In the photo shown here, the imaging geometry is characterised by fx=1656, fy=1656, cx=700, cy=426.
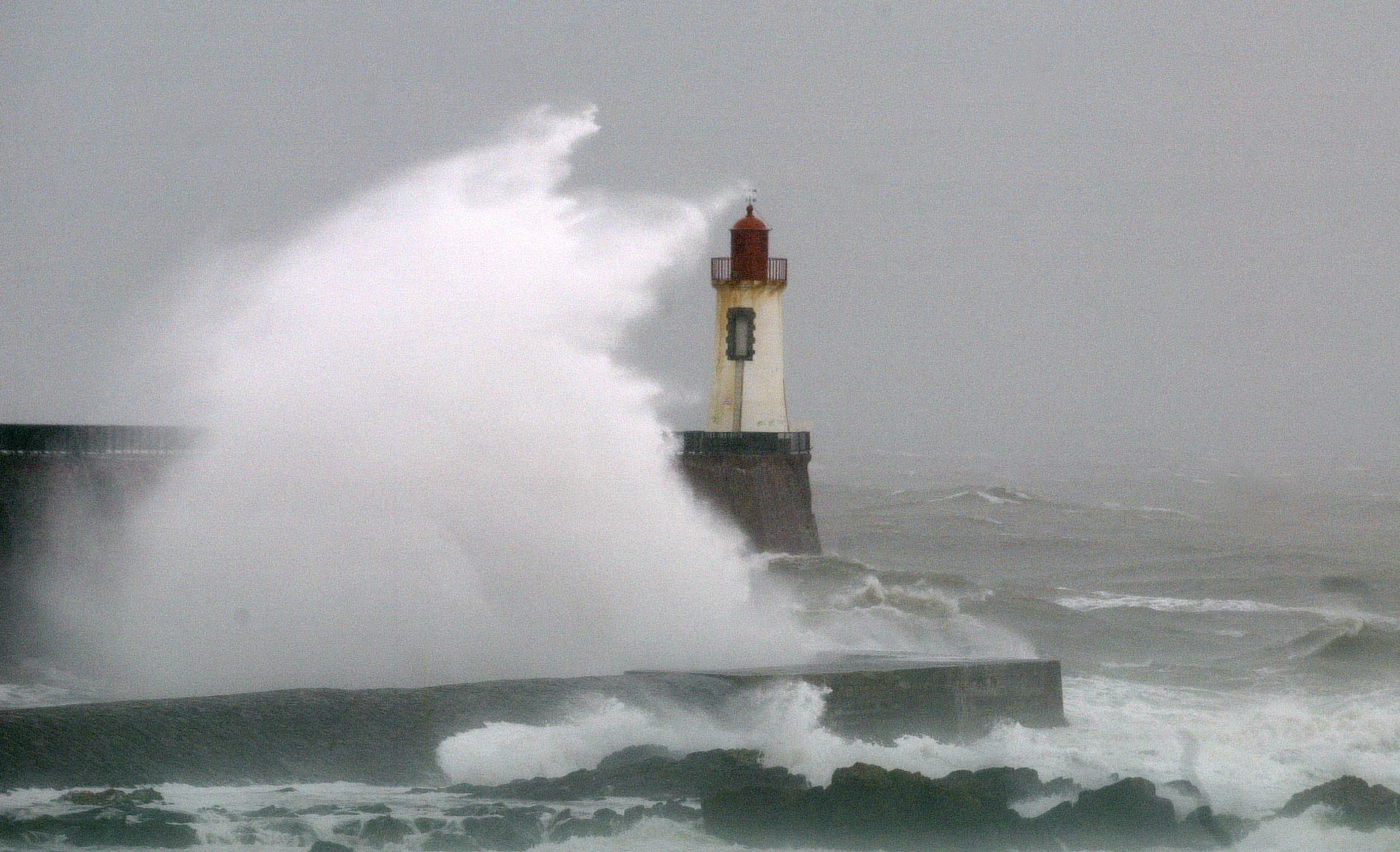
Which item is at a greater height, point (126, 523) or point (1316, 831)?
point (126, 523)

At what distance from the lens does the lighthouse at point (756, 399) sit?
81.3 ft

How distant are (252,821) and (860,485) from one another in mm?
52718

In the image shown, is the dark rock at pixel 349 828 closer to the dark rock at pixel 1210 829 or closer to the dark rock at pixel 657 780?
the dark rock at pixel 657 780

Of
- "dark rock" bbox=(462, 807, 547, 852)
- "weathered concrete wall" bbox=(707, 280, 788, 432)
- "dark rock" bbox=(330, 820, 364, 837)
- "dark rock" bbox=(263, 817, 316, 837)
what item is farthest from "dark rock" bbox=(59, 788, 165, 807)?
"weathered concrete wall" bbox=(707, 280, 788, 432)

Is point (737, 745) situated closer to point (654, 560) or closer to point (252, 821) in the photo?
point (252, 821)

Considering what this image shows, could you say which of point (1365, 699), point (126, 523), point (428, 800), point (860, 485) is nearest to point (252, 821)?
point (428, 800)

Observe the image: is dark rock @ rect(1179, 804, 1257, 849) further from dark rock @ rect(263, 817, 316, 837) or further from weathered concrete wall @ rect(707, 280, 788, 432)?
weathered concrete wall @ rect(707, 280, 788, 432)

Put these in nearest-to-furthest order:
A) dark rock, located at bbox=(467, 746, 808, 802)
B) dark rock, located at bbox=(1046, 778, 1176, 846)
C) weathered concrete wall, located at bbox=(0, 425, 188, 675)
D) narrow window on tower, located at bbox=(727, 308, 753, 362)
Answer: dark rock, located at bbox=(1046, 778, 1176, 846) → dark rock, located at bbox=(467, 746, 808, 802) → weathered concrete wall, located at bbox=(0, 425, 188, 675) → narrow window on tower, located at bbox=(727, 308, 753, 362)

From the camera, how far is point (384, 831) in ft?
33.2

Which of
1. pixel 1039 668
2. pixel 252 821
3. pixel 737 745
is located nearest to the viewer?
pixel 252 821

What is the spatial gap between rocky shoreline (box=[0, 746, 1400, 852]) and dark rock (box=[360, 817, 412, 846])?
10 mm

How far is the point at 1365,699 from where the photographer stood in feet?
55.3

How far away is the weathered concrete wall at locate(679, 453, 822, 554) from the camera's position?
A: 24172 millimetres

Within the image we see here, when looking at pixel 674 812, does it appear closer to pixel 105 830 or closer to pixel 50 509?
pixel 105 830
